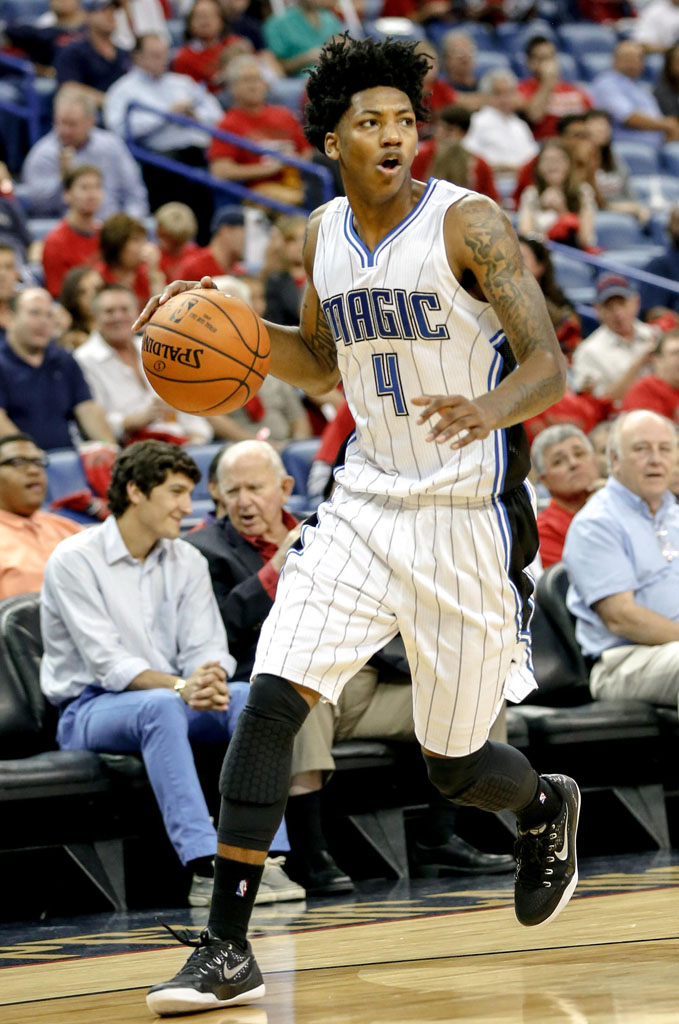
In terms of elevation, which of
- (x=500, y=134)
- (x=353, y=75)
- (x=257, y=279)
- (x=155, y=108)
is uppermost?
(x=155, y=108)

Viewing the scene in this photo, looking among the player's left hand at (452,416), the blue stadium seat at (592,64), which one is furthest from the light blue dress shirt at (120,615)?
the blue stadium seat at (592,64)

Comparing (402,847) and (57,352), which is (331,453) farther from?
(402,847)

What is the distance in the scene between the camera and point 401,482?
3.29 metres

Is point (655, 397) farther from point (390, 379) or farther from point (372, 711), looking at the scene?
point (390, 379)

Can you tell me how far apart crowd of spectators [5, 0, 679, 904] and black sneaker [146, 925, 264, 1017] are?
60.9 inches

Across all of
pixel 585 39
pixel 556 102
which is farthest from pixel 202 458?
pixel 585 39

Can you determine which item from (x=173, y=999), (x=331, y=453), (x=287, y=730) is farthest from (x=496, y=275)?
(x=331, y=453)

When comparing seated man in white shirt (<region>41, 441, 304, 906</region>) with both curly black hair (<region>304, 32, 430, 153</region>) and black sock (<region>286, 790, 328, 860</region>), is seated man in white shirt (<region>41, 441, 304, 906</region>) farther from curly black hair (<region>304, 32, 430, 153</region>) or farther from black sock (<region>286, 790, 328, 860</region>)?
curly black hair (<region>304, 32, 430, 153</region>)

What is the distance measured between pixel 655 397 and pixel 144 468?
3.73 metres

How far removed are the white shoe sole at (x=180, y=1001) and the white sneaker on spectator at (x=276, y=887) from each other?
64.5 inches

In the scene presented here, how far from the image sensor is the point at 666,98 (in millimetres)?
14305

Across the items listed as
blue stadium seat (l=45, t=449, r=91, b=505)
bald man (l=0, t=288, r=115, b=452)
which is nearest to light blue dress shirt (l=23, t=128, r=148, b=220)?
bald man (l=0, t=288, r=115, b=452)

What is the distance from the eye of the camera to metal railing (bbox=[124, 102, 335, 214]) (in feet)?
33.7

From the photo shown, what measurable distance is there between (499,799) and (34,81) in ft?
27.3
